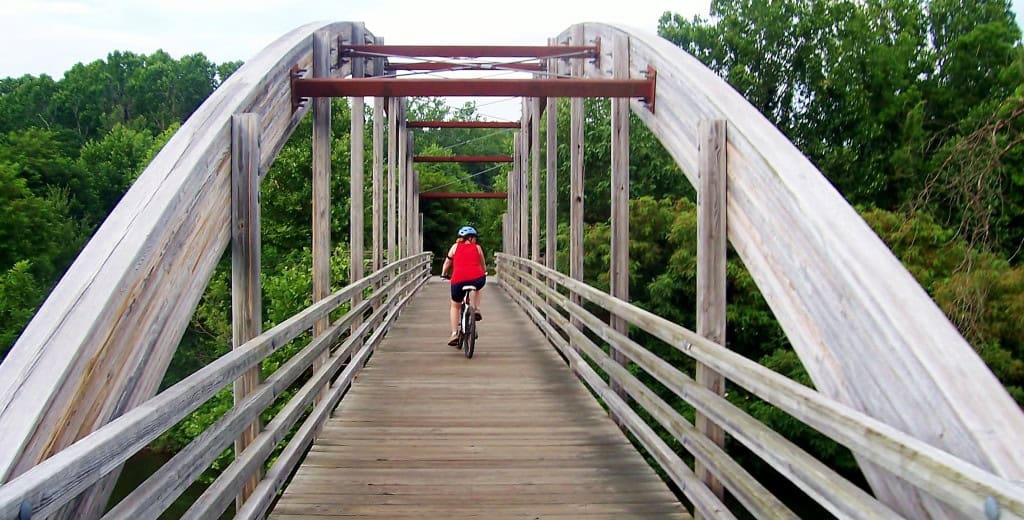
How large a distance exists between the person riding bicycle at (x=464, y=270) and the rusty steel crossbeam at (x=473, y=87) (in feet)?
11.3

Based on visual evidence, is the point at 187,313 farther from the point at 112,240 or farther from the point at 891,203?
the point at 891,203

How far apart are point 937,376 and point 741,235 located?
5.28ft

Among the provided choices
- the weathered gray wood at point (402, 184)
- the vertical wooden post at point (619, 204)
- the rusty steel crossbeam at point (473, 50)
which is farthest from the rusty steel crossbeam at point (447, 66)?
the weathered gray wood at point (402, 184)

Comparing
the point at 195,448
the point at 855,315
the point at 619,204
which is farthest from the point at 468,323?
the point at 855,315

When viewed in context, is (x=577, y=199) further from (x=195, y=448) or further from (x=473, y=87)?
(x=195, y=448)

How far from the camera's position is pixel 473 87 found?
5828 mm

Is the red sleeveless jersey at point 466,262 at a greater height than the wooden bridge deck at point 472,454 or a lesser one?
greater

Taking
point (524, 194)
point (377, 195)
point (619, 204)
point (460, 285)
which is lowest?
point (460, 285)

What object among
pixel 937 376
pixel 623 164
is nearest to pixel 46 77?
pixel 623 164

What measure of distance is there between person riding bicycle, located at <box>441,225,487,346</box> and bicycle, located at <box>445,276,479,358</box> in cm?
5

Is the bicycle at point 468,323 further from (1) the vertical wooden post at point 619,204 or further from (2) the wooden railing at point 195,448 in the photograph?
(2) the wooden railing at point 195,448

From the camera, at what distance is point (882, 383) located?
98.8 inches

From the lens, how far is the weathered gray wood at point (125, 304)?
93.9 inches

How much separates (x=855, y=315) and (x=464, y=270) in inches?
268
